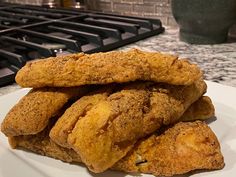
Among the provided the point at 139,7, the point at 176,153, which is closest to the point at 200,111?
the point at 176,153

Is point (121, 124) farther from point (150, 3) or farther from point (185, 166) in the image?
point (150, 3)

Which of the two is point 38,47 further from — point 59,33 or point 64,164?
point 64,164

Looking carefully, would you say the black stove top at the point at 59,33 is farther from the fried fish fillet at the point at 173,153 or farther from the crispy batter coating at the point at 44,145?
the fried fish fillet at the point at 173,153

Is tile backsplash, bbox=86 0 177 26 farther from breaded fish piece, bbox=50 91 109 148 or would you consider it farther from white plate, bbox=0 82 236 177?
breaded fish piece, bbox=50 91 109 148

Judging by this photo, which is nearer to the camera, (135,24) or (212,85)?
(212,85)

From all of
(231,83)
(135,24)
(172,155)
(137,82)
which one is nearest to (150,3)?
(135,24)

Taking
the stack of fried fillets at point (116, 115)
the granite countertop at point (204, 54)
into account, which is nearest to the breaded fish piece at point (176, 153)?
the stack of fried fillets at point (116, 115)
